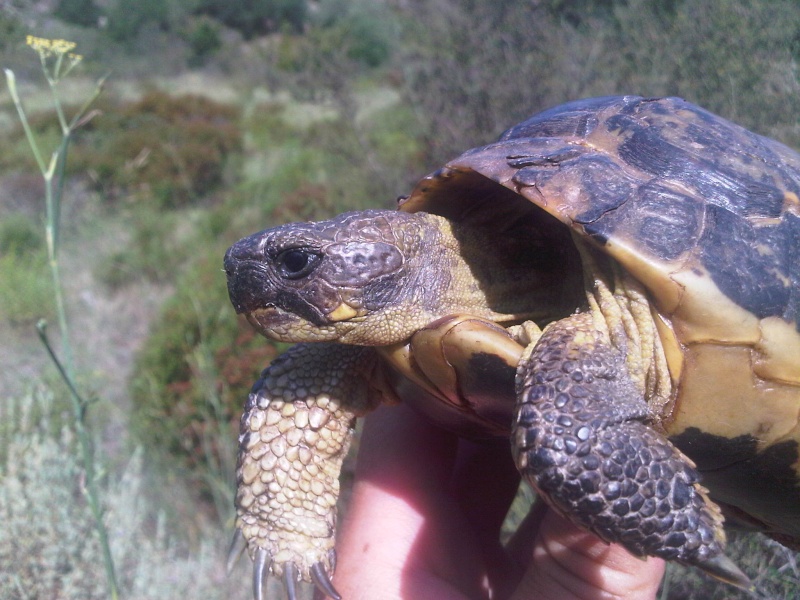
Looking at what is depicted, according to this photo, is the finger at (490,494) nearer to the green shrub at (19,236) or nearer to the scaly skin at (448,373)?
the scaly skin at (448,373)

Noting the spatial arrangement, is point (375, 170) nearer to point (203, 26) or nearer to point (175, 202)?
point (175, 202)

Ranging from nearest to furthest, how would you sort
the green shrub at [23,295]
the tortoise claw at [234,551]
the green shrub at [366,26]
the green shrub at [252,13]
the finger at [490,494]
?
1. the tortoise claw at [234,551]
2. the finger at [490,494]
3. the green shrub at [23,295]
4. the green shrub at [366,26]
5. the green shrub at [252,13]

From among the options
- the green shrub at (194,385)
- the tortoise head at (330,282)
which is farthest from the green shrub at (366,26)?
the tortoise head at (330,282)

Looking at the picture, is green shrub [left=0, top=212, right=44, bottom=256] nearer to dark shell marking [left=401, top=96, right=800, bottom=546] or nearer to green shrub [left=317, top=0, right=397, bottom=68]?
dark shell marking [left=401, top=96, right=800, bottom=546]

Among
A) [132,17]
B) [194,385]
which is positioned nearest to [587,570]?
[194,385]

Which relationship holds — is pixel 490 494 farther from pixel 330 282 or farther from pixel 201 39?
pixel 201 39

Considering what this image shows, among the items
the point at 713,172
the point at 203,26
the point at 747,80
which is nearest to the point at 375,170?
the point at 747,80
